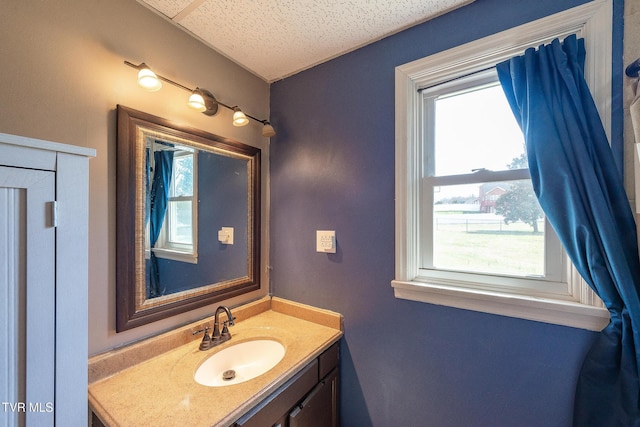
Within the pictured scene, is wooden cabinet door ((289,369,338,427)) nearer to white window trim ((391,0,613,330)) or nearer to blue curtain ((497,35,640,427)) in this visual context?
white window trim ((391,0,613,330))

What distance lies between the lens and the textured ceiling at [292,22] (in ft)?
3.48

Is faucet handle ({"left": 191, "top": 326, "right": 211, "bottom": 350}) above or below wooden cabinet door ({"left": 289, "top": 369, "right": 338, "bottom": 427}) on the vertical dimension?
above

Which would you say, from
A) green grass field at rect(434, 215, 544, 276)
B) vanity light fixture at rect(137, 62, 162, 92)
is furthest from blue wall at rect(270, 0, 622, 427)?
vanity light fixture at rect(137, 62, 162, 92)

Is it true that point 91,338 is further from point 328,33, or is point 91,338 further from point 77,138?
point 328,33

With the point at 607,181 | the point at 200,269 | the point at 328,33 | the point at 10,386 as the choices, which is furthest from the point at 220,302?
the point at 607,181

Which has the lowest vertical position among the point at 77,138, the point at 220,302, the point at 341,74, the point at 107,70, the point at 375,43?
the point at 220,302

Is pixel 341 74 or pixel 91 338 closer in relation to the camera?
pixel 91 338

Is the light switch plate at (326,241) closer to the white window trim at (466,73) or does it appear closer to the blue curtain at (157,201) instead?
the white window trim at (466,73)

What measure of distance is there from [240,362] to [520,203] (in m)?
1.47

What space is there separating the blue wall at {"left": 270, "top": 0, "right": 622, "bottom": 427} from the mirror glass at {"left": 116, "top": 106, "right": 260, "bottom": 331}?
0.24 metres

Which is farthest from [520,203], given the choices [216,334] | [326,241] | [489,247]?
[216,334]

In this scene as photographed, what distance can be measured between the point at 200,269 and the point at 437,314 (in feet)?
3.84

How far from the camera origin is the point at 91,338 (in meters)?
0.91

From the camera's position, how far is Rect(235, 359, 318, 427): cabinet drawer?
0.85 m
